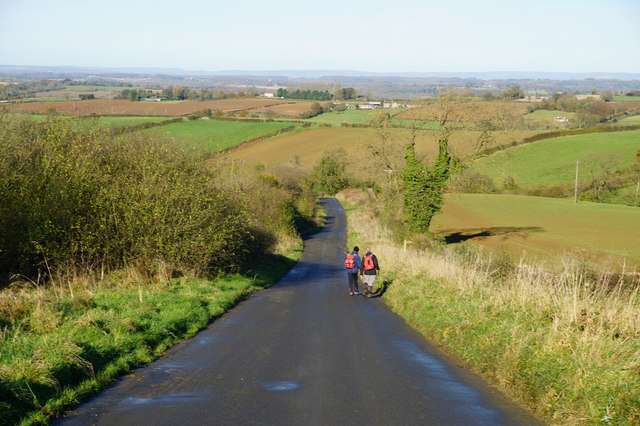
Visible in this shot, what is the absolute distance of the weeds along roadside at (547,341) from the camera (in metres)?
7.34

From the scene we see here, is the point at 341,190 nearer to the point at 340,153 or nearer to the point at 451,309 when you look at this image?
the point at 340,153

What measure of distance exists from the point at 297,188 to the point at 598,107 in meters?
84.9

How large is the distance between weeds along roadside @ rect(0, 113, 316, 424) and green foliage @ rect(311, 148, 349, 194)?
235 ft

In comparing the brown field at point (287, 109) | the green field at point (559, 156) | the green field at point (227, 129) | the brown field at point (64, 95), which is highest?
the brown field at point (64, 95)

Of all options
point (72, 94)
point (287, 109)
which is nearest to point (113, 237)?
point (72, 94)

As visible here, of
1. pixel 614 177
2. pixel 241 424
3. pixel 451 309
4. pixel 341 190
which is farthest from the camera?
pixel 341 190

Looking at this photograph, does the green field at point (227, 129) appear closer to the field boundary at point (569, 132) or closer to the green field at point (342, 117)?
the green field at point (342, 117)

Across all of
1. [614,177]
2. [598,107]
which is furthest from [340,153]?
[598,107]

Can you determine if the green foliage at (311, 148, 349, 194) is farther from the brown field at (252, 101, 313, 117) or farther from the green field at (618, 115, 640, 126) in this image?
the green field at (618, 115, 640, 126)

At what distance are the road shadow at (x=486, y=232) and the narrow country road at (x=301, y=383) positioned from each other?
123 ft

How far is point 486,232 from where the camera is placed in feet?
177

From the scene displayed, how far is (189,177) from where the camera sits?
69.3 feet

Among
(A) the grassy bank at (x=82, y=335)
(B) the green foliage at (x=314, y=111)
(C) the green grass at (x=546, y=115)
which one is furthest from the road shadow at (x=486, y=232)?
(B) the green foliage at (x=314, y=111)

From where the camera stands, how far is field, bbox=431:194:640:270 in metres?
43.6
